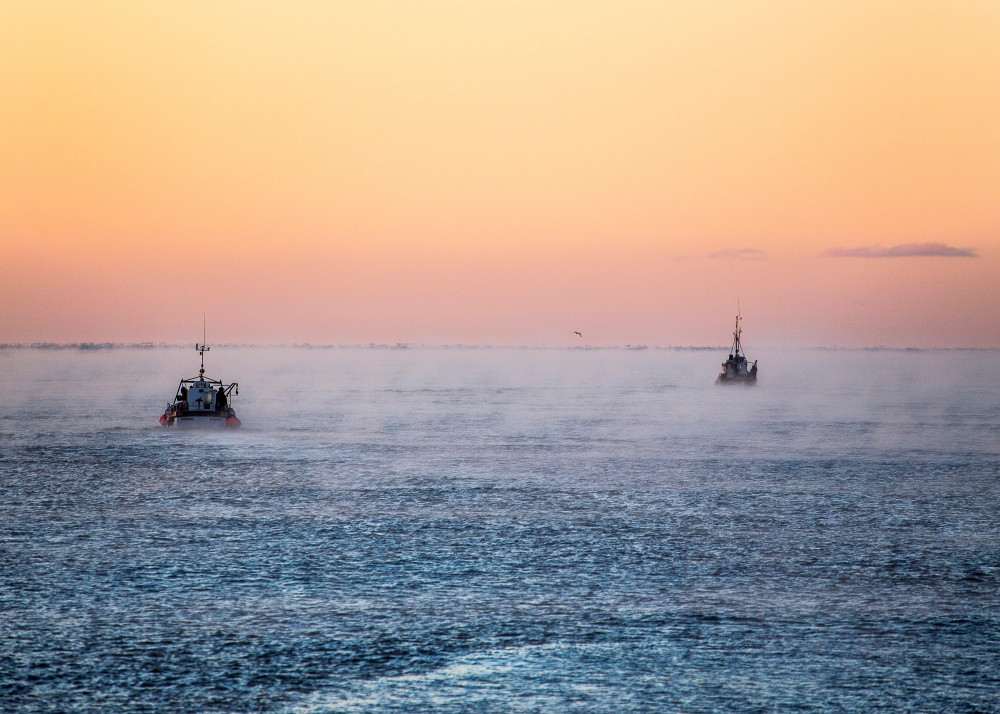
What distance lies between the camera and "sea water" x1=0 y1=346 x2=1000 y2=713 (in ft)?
61.9

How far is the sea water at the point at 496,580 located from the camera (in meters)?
18.9

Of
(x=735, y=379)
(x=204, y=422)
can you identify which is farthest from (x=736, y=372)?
(x=204, y=422)

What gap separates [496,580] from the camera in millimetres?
27250

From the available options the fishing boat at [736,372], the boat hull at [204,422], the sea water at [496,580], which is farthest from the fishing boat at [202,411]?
the fishing boat at [736,372]

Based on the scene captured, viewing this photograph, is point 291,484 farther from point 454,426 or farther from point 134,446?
point 454,426

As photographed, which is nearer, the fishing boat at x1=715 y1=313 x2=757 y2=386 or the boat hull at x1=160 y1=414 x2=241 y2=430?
the boat hull at x1=160 y1=414 x2=241 y2=430

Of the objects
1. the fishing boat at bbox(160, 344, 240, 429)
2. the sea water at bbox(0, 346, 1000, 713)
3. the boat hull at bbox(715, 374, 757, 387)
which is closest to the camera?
the sea water at bbox(0, 346, 1000, 713)

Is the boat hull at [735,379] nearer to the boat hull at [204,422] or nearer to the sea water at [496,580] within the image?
the sea water at [496,580]

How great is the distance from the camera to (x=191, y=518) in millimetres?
37562

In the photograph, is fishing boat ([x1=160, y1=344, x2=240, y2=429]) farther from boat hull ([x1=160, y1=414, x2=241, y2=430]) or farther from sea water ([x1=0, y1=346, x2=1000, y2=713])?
sea water ([x1=0, y1=346, x2=1000, y2=713])

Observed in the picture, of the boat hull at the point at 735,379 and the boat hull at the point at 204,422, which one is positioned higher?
the boat hull at the point at 735,379

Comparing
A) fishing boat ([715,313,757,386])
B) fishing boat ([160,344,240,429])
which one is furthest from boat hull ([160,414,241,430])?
fishing boat ([715,313,757,386])

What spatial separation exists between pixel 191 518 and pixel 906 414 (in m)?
88.6

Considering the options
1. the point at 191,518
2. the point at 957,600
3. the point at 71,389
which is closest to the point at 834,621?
the point at 957,600
